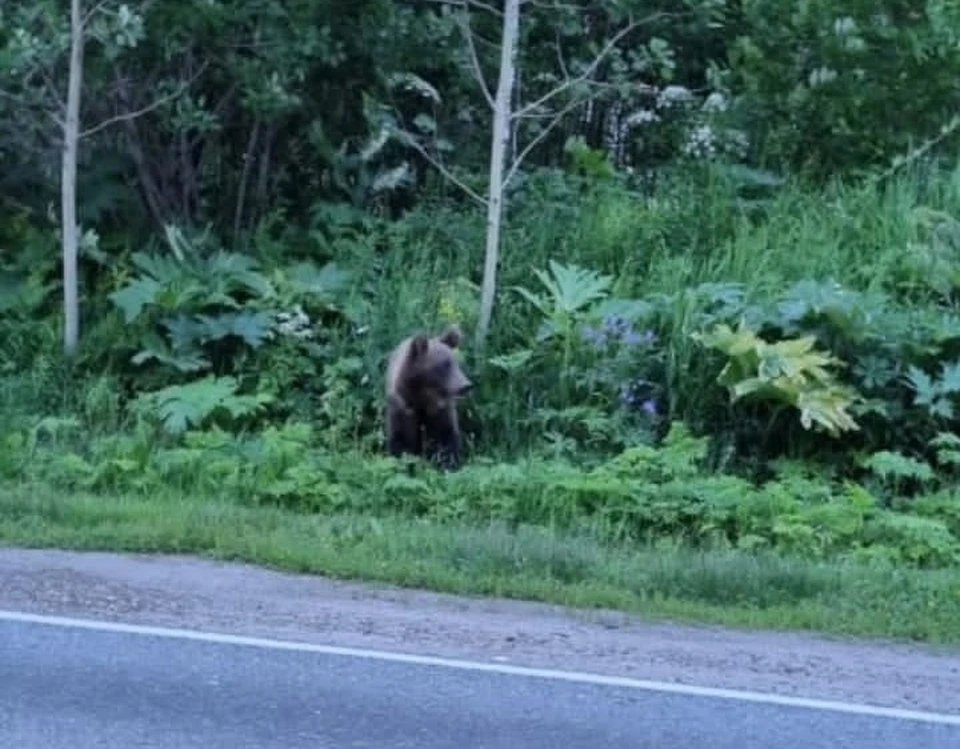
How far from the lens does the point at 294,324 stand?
13.8 metres

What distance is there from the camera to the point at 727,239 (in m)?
14.8

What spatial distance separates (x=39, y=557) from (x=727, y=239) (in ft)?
21.6

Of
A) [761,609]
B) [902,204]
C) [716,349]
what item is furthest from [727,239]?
[761,609]

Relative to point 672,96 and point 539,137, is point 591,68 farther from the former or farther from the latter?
point 672,96

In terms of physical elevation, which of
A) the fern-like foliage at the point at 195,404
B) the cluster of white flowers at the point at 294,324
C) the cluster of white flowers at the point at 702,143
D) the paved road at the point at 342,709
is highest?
the cluster of white flowers at the point at 702,143

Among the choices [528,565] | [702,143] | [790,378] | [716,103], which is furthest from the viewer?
[716,103]

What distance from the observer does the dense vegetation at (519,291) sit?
1088 cm

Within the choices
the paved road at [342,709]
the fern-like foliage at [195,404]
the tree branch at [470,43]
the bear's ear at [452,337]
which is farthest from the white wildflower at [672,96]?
the paved road at [342,709]

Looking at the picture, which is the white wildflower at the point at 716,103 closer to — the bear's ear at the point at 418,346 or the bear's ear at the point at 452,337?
the bear's ear at the point at 452,337

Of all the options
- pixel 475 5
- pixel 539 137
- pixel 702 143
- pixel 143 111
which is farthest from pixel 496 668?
pixel 702 143

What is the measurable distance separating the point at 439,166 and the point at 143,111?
2.13 meters

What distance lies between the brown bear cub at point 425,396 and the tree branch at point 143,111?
9.96 ft

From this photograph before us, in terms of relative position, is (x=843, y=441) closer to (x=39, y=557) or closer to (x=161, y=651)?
(x=39, y=557)

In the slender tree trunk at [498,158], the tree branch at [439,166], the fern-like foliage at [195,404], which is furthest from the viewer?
the tree branch at [439,166]
